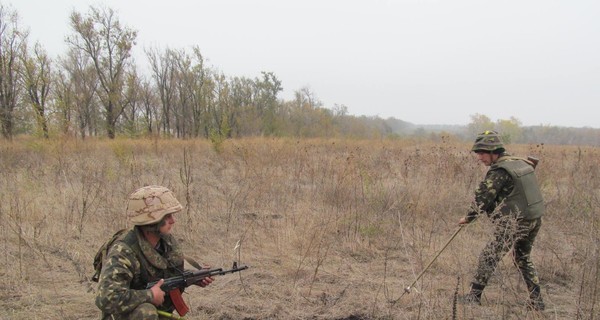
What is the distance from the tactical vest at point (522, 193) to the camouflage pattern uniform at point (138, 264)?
8.75 ft

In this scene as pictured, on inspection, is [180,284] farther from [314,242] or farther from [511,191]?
[511,191]

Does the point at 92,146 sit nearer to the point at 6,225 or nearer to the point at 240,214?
the point at 6,225

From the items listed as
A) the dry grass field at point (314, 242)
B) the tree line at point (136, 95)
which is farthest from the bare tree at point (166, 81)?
the dry grass field at point (314, 242)

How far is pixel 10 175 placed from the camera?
21.9ft

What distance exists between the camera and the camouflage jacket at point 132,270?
1.74 metres

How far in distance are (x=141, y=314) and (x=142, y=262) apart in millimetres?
281

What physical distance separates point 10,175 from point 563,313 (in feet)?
28.7

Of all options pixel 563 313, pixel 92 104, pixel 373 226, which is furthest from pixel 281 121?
pixel 563 313

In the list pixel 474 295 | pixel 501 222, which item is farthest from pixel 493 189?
pixel 474 295

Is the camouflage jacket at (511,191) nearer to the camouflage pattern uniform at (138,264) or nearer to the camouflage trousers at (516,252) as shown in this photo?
the camouflage trousers at (516,252)

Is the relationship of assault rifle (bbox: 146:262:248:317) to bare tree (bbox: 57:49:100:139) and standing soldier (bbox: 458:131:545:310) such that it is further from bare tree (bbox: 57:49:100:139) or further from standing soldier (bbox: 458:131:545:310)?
bare tree (bbox: 57:49:100:139)

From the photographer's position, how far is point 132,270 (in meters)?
1.88

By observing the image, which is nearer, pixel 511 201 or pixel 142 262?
pixel 142 262

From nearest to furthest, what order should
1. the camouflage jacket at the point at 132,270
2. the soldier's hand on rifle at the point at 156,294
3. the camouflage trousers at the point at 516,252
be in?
1. the camouflage jacket at the point at 132,270
2. the soldier's hand on rifle at the point at 156,294
3. the camouflage trousers at the point at 516,252
